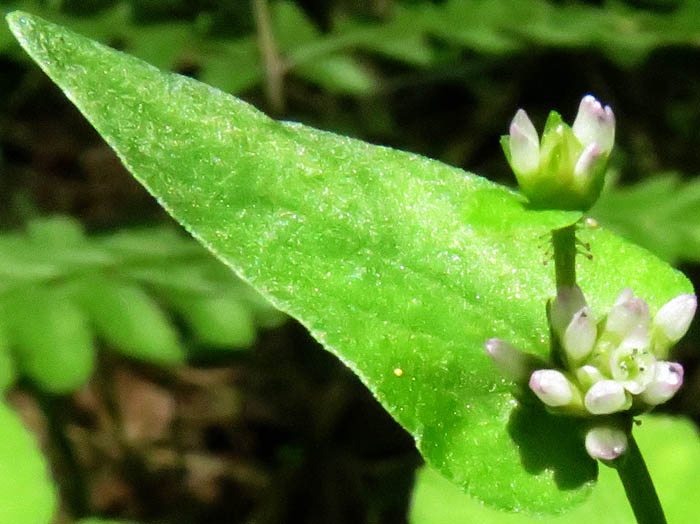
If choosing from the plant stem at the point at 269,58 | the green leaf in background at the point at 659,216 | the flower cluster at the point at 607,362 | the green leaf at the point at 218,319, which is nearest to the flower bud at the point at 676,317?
the flower cluster at the point at 607,362

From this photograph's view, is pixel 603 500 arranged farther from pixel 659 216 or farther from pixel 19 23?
pixel 19 23

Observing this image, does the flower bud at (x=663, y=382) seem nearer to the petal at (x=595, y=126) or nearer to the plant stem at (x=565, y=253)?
the plant stem at (x=565, y=253)

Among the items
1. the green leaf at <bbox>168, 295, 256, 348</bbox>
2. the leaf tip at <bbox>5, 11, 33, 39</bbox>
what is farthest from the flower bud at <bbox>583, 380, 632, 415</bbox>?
the green leaf at <bbox>168, 295, 256, 348</bbox>

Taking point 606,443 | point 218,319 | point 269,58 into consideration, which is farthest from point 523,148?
point 269,58

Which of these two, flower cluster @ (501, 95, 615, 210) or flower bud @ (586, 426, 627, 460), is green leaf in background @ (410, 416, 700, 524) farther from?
flower cluster @ (501, 95, 615, 210)

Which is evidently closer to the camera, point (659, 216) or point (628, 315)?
point (628, 315)

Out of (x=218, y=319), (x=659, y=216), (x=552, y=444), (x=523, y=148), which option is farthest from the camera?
(x=659, y=216)
